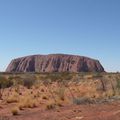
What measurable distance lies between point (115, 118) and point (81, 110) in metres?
3.55

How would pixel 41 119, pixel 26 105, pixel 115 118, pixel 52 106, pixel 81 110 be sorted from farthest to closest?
pixel 26 105, pixel 52 106, pixel 81 110, pixel 41 119, pixel 115 118

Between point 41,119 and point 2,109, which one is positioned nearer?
point 41,119

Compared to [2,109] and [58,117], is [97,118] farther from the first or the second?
[2,109]

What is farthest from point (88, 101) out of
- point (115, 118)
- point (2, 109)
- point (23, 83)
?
point (23, 83)

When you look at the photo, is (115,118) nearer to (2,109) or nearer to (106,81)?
(2,109)

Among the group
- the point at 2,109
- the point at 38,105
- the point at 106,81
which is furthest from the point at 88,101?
the point at 106,81

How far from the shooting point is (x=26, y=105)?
850 inches

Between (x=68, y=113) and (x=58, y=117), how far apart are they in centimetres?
91

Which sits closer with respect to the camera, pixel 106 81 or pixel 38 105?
pixel 38 105

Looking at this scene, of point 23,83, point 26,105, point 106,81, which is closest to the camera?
point 26,105

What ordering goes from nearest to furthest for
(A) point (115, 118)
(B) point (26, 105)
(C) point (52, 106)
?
(A) point (115, 118), (C) point (52, 106), (B) point (26, 105)

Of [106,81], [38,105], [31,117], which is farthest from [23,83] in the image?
[31,117]

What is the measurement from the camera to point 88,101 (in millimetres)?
20641

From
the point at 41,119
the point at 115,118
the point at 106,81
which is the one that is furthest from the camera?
the point at 106,81
